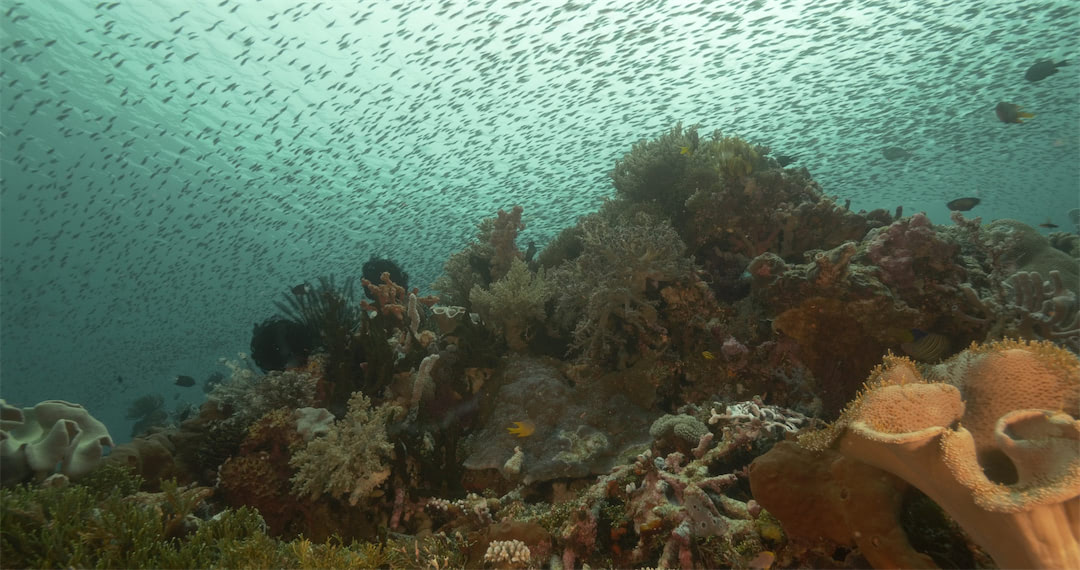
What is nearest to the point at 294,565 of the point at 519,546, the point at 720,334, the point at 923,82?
the point at 519,546

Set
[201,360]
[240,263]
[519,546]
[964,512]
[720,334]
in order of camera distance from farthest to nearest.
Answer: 1. [201,360]
2. [240,263]
3. [720,334]
4. [519,546]
5. [964,512]

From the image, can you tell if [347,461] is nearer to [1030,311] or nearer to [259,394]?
[259,394]

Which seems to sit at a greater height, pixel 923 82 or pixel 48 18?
pixel 48 18

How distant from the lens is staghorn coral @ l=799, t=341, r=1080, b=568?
5.29ft

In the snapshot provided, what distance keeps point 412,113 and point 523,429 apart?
3065 centimetres

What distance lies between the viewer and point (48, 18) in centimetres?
2270

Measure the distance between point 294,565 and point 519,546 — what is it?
1936 mm

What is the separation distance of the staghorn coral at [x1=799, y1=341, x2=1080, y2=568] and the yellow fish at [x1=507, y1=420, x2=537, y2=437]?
3536 millimetres

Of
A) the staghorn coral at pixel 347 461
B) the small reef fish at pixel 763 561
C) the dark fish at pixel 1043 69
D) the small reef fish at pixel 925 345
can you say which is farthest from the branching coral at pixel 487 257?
the dark fish at pixel 1043 69

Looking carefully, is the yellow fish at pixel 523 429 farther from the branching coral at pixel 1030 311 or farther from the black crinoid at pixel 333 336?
the branching coral at pixel 1030 311

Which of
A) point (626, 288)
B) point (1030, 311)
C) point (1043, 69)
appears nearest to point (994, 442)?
point (1030, 311)

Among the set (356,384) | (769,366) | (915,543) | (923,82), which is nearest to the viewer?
(915,543)

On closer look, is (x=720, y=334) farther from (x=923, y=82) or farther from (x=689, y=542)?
(x=923, y=82)

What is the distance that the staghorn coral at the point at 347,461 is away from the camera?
507cm
